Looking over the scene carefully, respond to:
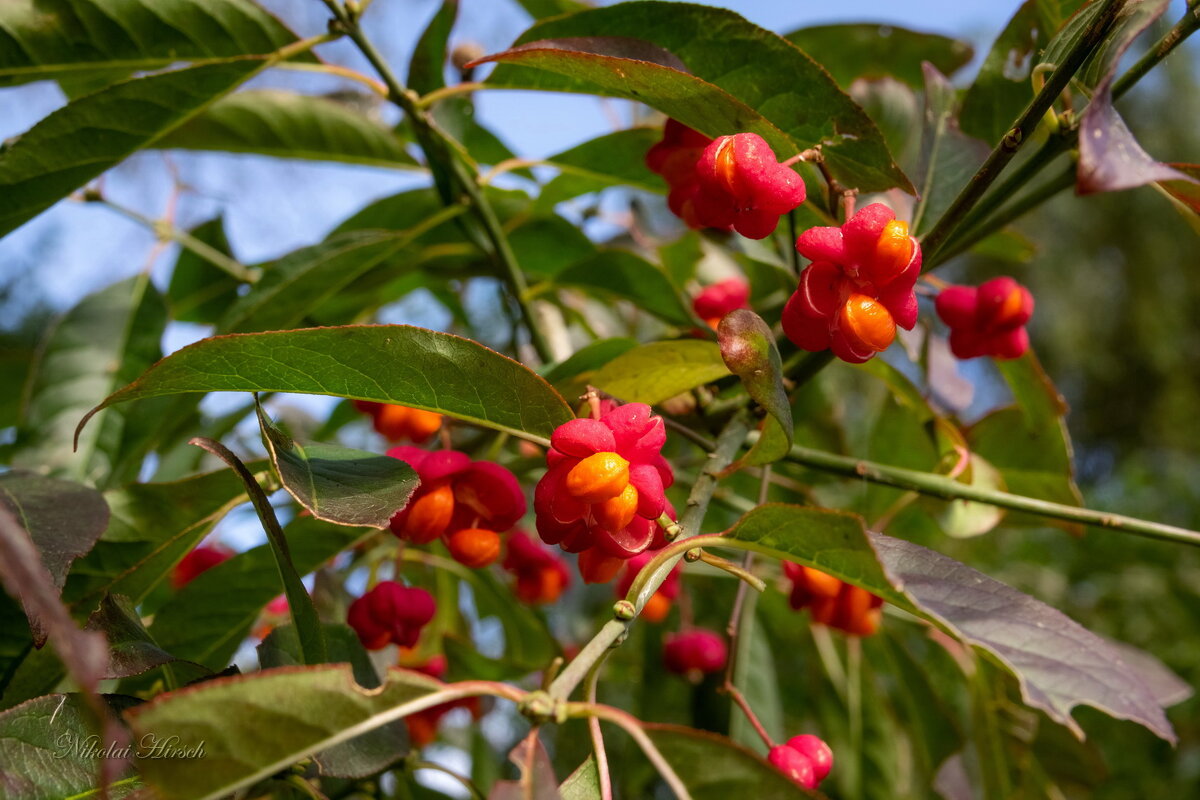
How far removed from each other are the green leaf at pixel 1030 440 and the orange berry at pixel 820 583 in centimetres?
25

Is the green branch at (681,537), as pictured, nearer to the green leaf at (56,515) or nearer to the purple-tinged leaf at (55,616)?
the purple-tinged leaf at (55,616)

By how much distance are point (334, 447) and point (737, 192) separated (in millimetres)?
342

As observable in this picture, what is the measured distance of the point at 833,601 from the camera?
0.98 m

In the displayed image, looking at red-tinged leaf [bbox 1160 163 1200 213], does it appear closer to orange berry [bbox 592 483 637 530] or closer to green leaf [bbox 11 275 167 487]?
orange berry [bbox 592 483 637 530]

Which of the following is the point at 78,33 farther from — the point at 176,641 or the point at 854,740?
the point at 854,740

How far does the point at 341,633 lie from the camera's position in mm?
729

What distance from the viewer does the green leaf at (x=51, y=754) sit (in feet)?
1.78

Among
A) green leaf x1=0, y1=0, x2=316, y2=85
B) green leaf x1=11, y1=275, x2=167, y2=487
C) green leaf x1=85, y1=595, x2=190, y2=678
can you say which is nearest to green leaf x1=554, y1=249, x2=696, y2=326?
green leaf x1=0, y1=0, x2=316, y2=85

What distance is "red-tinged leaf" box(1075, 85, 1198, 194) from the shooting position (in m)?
0.50

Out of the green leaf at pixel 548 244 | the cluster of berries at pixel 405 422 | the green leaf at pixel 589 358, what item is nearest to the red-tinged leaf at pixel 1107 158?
the green leaf at pixel 589 358

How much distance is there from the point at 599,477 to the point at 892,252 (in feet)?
0.81

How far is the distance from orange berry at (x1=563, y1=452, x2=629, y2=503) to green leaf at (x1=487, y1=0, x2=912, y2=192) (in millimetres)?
279

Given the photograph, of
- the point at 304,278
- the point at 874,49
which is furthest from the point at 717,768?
the point at 874,49

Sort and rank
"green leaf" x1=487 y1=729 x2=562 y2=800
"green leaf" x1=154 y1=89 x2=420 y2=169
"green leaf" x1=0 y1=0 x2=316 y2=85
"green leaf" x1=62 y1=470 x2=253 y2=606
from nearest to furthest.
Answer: "green leaf" x1=487 y1=729 x2=562 y2=800, "green leaf" x1=62 y1=470 x2=253 y2=606, "green leaf" x1=0 y1=0 x2=316 y2=85, "green leaf" x1=154 y1=89 x2=420 y2=169
